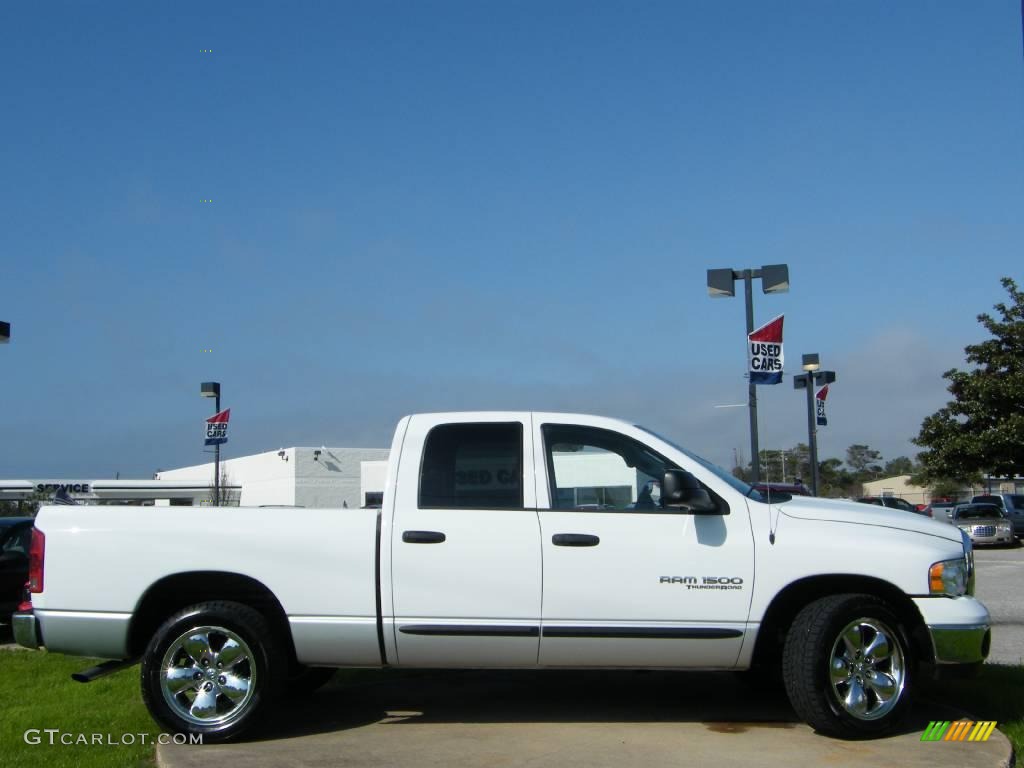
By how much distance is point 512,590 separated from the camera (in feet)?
19.6

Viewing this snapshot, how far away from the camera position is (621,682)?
25.2 feet

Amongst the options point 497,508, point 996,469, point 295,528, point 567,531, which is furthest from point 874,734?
point 996,469

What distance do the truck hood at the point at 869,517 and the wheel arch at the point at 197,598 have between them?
3.10 metres

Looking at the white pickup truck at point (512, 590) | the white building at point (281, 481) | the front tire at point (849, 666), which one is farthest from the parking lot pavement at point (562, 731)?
the white building at point (281, 481)

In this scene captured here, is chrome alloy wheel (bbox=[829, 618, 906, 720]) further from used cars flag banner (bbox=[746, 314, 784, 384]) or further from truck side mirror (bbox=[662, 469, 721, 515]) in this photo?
used cars flag banner (bbox=[746, 314, 784, 384])

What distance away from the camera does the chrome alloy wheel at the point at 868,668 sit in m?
5.95

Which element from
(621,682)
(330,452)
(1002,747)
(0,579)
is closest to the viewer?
(1002,747)

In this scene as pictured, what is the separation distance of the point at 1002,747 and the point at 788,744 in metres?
1.19

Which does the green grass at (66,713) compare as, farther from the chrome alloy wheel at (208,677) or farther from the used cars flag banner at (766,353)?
the used cars flag banner at (766,353)

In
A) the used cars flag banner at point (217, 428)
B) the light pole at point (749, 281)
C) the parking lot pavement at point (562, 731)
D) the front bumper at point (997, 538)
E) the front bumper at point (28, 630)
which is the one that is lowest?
the front bumper at point (997, 538)

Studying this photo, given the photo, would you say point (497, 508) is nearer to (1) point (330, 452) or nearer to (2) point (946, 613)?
(2) point (946, 613)

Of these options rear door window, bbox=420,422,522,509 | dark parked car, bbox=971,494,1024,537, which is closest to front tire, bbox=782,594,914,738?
rear door window, bbox=420,422,522,509

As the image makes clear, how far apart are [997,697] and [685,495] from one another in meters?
2.96

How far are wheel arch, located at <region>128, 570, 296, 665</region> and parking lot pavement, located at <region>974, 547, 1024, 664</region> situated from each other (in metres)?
6.01
